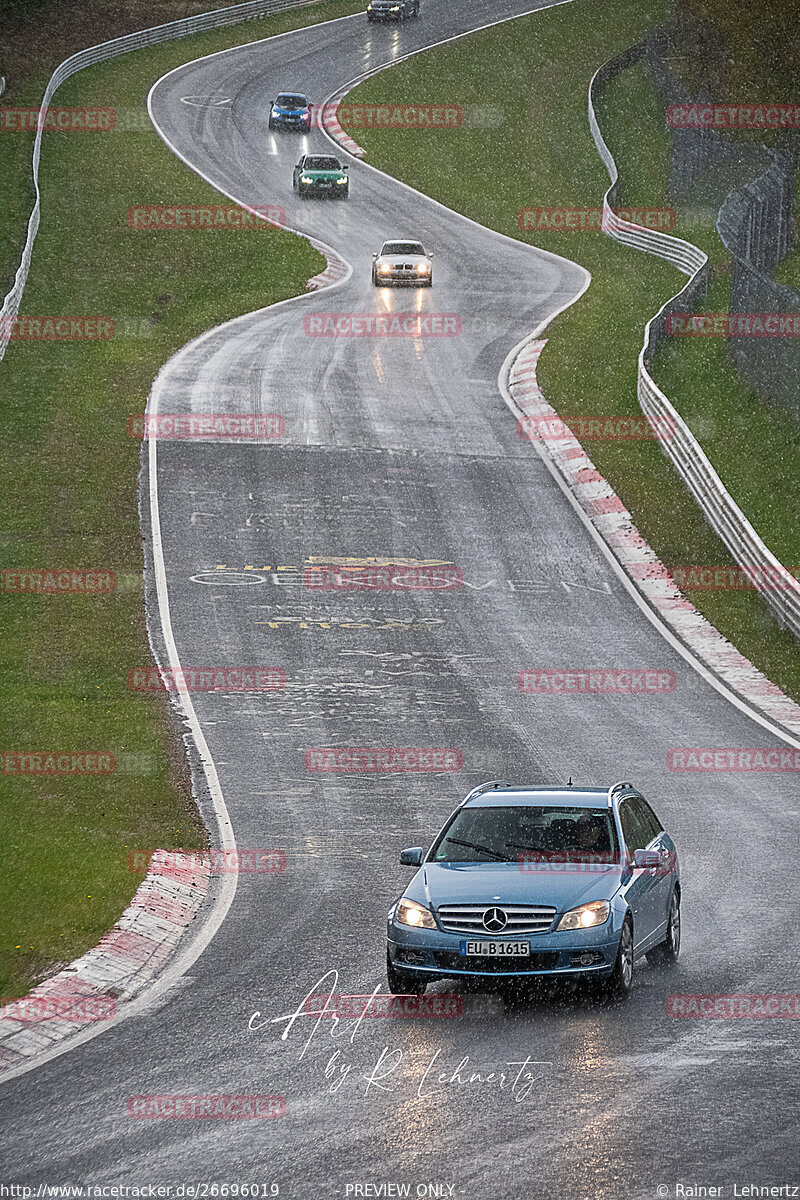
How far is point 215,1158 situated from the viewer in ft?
24.7

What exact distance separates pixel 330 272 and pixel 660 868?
3931cm

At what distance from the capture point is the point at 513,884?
10586 mm

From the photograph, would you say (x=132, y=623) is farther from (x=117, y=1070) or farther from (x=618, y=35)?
(x=618, y=35)

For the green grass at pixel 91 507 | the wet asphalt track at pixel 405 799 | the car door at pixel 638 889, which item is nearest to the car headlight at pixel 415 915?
the wet asphalt track at pixel 405 799

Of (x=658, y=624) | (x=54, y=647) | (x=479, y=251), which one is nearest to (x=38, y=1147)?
(x=54, y=647)

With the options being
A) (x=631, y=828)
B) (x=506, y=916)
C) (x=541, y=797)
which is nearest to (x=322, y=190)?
(x=541, y=797)

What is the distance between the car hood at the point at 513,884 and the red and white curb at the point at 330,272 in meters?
38.2

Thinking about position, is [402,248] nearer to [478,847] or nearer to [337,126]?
[337,126]

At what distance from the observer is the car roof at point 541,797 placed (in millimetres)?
11688

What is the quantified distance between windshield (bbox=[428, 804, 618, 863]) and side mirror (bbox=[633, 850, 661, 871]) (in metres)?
0.16

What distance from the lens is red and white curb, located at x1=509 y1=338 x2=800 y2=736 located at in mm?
21625

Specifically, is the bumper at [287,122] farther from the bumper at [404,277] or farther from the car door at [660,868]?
the car door at [660,868]

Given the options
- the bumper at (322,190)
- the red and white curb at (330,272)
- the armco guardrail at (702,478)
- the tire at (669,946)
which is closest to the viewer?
the tire at (669,946)

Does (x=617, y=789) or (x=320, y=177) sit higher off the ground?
(x=617, y=789)
